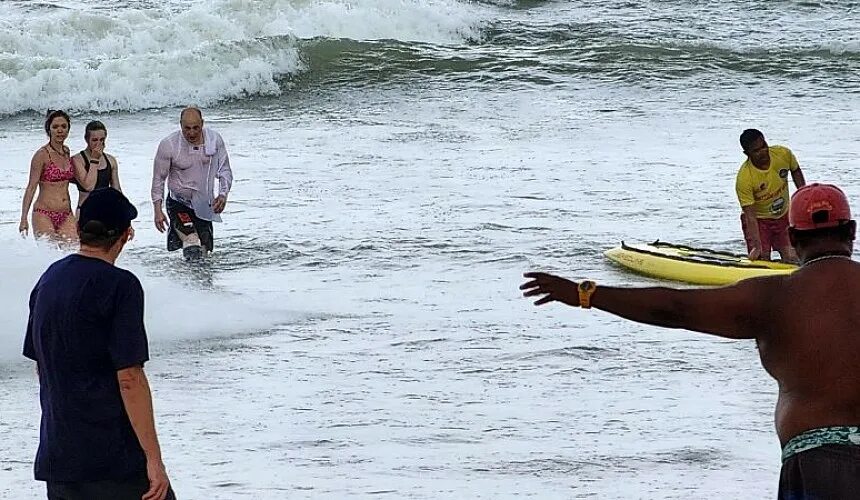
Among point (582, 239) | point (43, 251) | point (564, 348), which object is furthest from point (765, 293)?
point (582, 239)

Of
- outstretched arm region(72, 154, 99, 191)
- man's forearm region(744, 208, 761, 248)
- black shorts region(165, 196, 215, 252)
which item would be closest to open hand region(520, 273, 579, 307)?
man's forearm region(744, 208, 761, 248)

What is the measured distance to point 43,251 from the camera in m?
11.8

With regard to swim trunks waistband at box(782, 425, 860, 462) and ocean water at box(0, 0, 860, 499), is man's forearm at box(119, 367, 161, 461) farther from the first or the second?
ocean water at box(0, 0, 860, 499)

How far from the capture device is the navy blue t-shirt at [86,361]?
438cm

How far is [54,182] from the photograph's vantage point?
11.9m

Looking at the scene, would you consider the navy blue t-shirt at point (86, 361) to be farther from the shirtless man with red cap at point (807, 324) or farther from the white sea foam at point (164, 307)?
the white sea foam at point (164, 307)

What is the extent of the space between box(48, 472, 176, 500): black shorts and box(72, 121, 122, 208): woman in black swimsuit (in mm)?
7410

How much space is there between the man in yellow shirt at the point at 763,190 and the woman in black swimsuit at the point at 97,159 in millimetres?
4935

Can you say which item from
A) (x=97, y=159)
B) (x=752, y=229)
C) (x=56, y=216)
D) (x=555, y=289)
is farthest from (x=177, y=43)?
(x=555, y=289)

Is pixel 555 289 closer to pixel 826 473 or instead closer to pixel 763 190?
pixel 826 473

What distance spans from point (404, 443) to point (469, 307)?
12.5 feet

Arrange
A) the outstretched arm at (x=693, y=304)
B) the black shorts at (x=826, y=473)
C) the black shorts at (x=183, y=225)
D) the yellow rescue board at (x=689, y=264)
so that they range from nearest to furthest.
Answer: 1. the black shorts at (x=826, y=473)
2. the outstretched arm at (x=693, y=304)
3. the yellow rescue board at (x=689, y=264)
4. the black shorts at (x=183, y=225)

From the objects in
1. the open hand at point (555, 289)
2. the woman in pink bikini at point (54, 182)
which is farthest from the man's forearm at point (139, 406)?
the woman in pink bikini at point (54, 182)

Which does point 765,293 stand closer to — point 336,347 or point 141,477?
point 141,477
